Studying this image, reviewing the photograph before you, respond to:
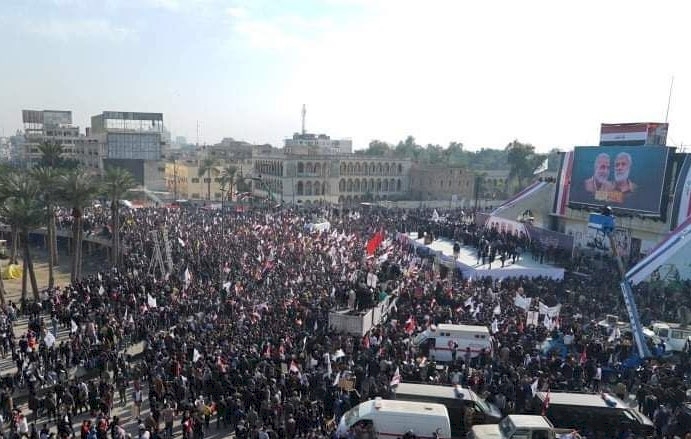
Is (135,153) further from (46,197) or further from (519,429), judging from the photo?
(519,429)

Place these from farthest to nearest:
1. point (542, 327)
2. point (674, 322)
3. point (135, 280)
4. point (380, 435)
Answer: point (135, 280)
point (674, 322)
point (542, 327)
point (380, 435)

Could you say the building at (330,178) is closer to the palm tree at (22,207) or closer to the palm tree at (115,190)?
the palm tree at (115,190)

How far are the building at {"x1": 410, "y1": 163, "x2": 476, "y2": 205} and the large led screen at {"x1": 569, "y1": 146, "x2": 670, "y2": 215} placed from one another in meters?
47.3

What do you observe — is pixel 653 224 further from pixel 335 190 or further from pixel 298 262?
pixel 335 190

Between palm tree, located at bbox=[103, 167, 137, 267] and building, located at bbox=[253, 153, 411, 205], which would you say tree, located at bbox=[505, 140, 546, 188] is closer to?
building, located at bbox=[253, 153, 411, 205]

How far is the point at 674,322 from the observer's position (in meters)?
23.6

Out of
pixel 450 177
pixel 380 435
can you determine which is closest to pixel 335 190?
pixel 450 177

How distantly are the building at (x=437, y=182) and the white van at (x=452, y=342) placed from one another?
2732 inches

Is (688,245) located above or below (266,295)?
above

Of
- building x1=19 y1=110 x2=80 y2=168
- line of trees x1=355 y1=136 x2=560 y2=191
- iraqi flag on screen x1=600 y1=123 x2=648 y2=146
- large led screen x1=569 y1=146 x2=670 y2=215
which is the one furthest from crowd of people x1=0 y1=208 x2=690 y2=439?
building x1=19 y1=110 x2=80 y2=168

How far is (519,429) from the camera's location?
1201cm

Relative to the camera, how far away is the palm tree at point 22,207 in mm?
29000

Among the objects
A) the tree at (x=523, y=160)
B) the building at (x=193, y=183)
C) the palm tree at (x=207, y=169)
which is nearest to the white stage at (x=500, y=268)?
the palm tree at (x=207, y=169)

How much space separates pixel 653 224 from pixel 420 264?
14.5 metres
